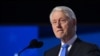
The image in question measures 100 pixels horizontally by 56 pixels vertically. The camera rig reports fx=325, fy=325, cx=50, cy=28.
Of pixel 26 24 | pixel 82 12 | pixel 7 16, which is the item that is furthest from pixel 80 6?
pixel 7 16

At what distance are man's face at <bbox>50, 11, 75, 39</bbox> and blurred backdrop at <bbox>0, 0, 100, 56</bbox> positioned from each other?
1.05 m

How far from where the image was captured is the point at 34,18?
3324mm

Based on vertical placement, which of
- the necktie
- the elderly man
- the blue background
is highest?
the elderly man

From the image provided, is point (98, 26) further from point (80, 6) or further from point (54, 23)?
point (54, 23)

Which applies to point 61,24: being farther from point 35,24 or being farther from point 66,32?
point 35,24

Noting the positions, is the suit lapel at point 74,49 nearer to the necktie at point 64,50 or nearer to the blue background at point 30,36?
the necktie at point 64,50

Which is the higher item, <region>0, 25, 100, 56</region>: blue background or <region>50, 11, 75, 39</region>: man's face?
<region>50, 11, 75, 39</region>: man's face

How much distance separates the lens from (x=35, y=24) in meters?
2.99

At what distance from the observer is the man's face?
5.79 ft

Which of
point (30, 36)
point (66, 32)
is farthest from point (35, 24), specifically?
point (66, 32)

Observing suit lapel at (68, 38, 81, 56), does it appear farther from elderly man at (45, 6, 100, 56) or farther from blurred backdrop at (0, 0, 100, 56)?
blurred backdrop at (0, 0, 100, 56)

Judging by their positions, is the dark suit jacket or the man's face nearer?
the dark suit jacket

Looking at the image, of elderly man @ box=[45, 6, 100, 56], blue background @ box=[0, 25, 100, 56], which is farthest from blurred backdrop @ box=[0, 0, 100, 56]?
elderly man @ box=[45, 6, 100, 56]

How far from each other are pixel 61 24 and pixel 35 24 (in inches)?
48.8
